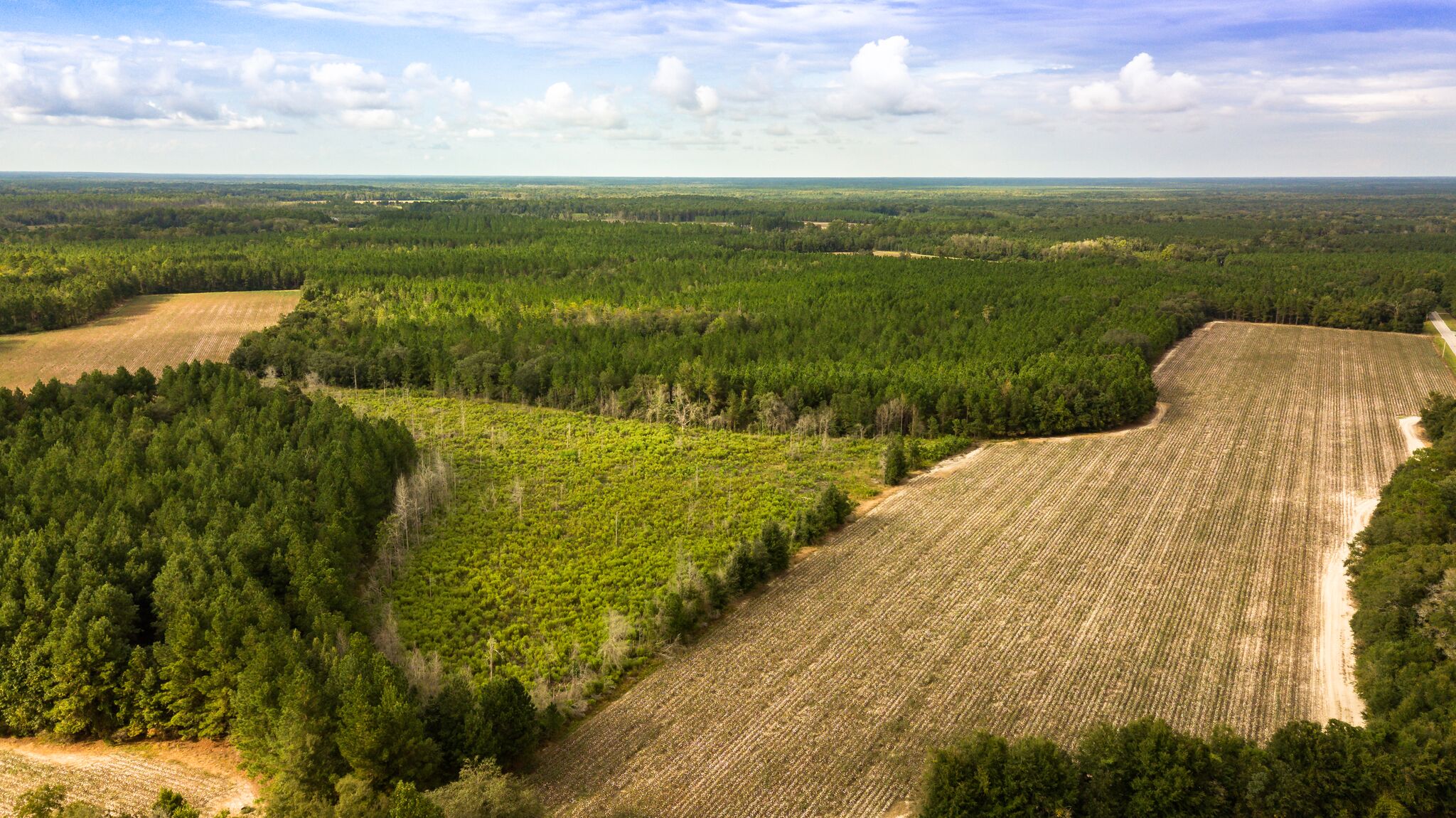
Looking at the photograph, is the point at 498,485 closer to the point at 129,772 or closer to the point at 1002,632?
the point at 129,772

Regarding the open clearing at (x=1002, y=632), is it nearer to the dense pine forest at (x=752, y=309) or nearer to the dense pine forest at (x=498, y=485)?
the dense pine forest at (x=498, y=485)

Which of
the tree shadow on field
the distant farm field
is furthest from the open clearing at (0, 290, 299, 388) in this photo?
the distant farm field

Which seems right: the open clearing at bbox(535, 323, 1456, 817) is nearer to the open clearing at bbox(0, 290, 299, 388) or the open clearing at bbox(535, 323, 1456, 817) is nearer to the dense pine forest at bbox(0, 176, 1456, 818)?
the dense pine forest at bbox(0, 176, 1456, 818)

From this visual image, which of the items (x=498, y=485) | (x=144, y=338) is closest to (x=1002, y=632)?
(x=498, y=485)

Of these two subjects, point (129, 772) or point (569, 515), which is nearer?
point (129, 772)

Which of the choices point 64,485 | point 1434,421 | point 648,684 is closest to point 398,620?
point 648,684

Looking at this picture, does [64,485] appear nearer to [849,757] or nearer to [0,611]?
[0,611]

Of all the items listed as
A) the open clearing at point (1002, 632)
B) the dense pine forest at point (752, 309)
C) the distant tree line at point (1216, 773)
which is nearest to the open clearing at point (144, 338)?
the dense pine forest at point (752, 309)
